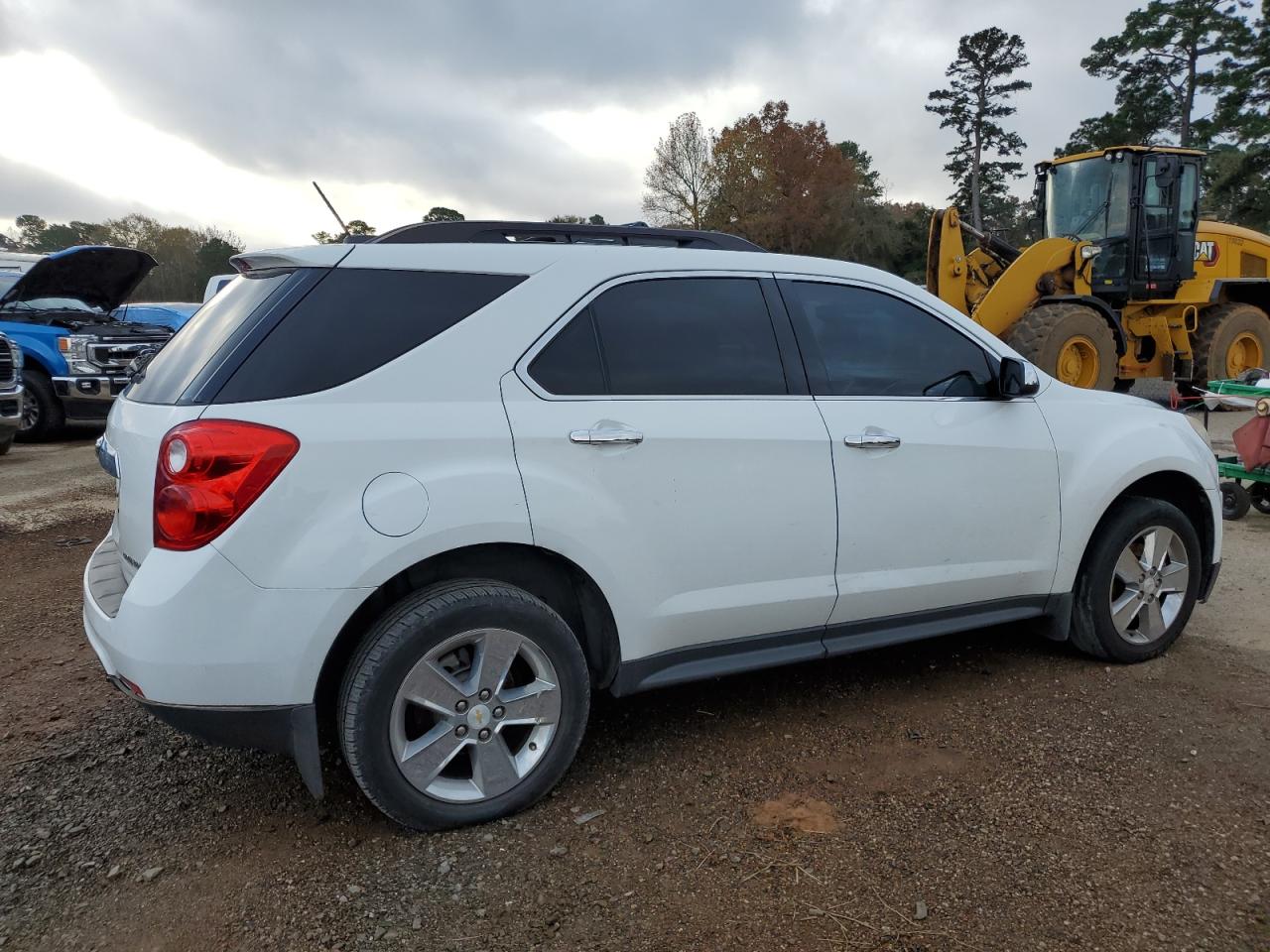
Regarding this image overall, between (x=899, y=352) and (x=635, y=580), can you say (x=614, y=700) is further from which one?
(x=899, y=352)

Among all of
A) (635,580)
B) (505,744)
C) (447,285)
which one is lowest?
(505,744)

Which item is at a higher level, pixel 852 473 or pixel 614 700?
pixel 852 473

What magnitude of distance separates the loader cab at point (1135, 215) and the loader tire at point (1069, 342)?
120cm

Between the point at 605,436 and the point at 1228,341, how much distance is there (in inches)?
482

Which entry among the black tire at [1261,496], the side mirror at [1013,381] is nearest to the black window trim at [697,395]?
the side mirror at [1013,381]

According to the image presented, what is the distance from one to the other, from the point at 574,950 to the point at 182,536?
1464 mm

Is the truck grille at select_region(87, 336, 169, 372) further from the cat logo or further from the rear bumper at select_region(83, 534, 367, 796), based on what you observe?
the cat logo

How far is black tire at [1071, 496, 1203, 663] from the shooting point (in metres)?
3.78

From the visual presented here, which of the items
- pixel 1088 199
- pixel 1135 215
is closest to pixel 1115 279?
pixel 1135 215

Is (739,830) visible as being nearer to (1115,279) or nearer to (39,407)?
(1115,279)

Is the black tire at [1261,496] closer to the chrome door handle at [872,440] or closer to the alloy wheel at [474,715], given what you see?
the chrome door handle at [872,440]

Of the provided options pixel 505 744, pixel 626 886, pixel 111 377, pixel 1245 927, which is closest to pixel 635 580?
pixel 505 744

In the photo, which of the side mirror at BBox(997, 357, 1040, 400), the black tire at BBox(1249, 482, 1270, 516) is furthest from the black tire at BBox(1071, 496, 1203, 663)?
the black tire at BBox(1249, 482, 1270, 516)

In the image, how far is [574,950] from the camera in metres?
2.22
